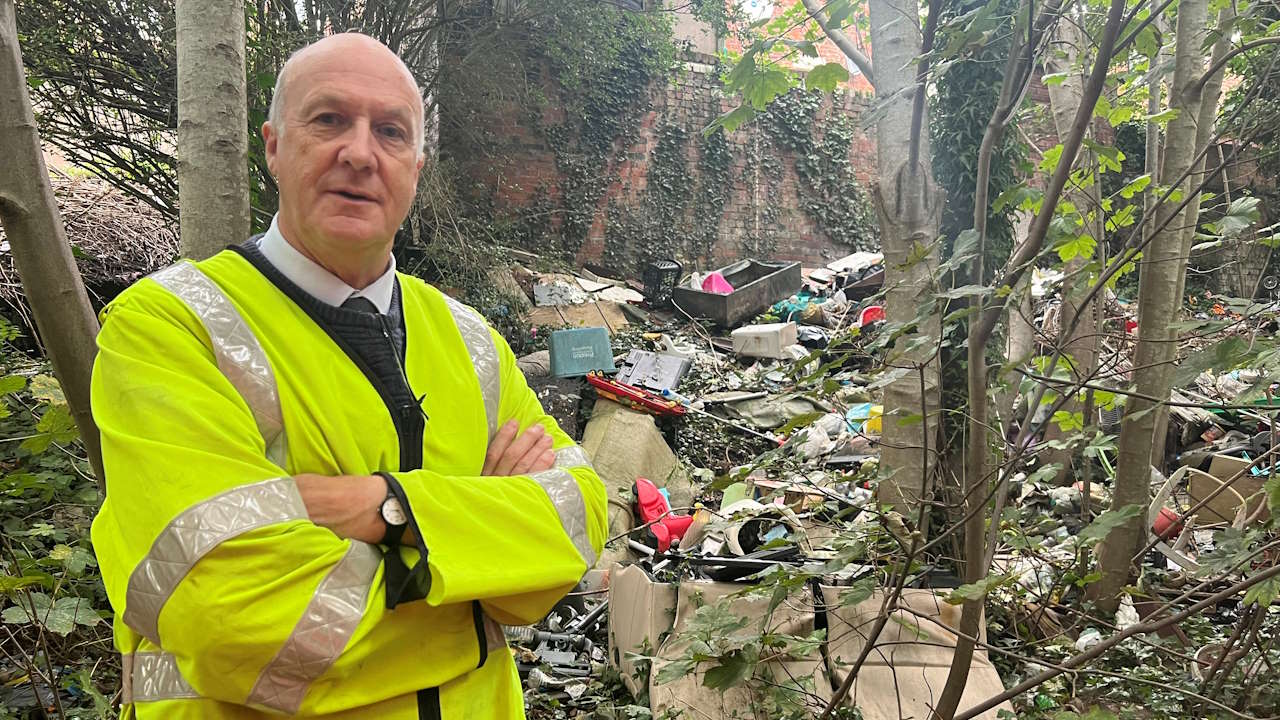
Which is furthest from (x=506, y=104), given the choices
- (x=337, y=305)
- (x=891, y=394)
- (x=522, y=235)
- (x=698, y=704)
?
(x=337, y=305)

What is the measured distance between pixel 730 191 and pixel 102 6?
10.0m

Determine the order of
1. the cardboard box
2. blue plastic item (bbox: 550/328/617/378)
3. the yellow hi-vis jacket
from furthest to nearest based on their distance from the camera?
blue plastic item (bbox: 550/328/617/378)
the cardboard box
the yellow hi-vis jacket

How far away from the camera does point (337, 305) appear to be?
4.50 feet

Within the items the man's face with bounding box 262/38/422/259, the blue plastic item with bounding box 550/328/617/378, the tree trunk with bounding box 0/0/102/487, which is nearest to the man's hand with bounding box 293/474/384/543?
the man's face with bounding box 262/38/422/259

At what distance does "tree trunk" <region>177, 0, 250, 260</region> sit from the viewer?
1.82 meters

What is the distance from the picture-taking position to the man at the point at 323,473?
1.10m

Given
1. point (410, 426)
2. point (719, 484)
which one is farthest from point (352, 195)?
point (719, 484)

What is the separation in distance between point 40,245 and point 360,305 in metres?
0.79

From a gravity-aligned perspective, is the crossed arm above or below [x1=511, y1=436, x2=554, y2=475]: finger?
above

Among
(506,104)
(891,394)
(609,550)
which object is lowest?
(609,550)

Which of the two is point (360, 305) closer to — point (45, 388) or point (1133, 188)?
point (45, 388)

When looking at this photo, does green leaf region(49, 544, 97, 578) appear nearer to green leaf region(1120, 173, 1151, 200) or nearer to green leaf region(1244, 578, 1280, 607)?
green leaf region(1244, 578, 1280, 607)

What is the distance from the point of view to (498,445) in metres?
1.54

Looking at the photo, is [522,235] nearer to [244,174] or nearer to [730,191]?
[730,191]
